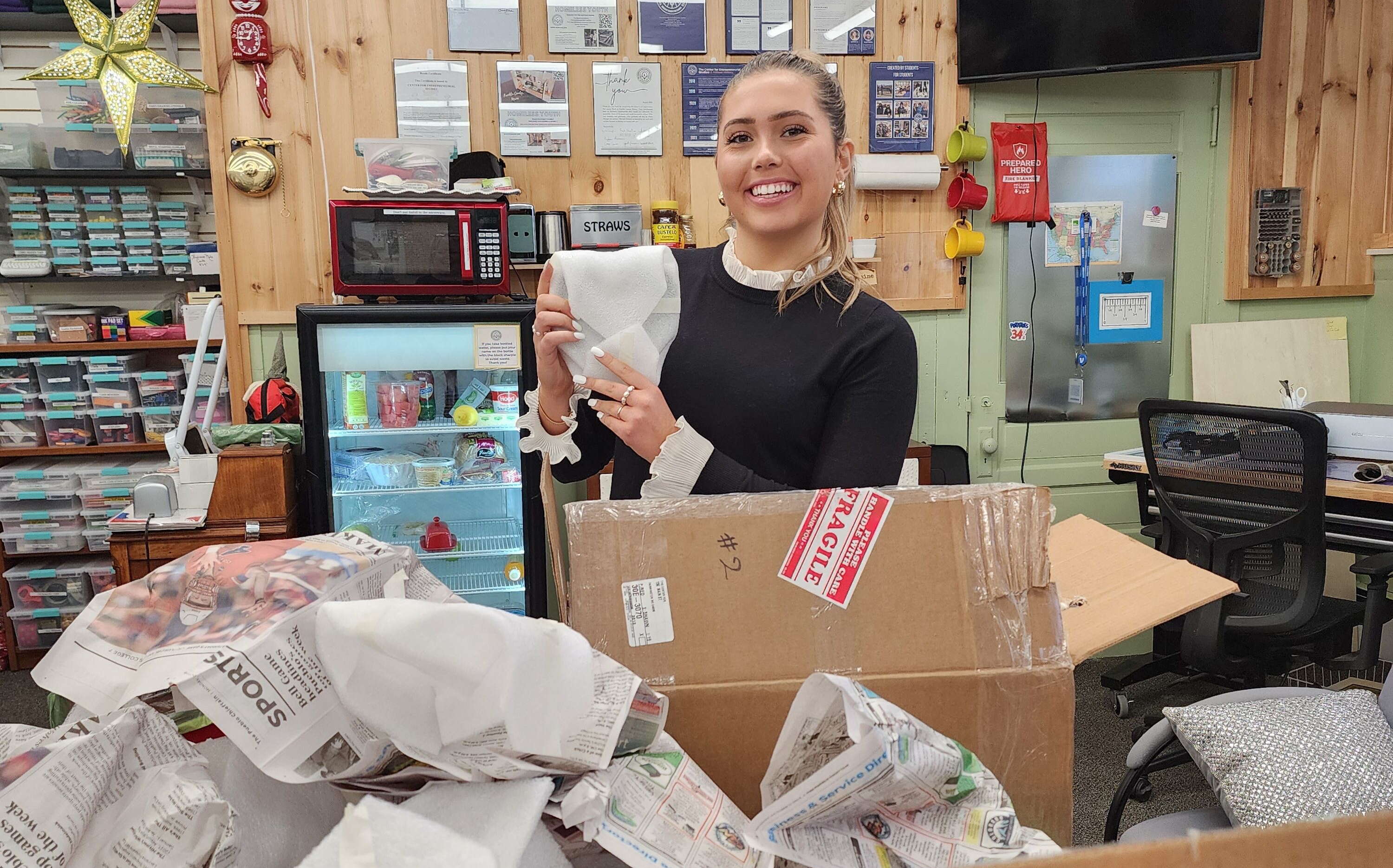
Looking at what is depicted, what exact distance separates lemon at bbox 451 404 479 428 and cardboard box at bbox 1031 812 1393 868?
2.82m

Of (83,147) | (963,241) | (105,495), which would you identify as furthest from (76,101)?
(963,241)

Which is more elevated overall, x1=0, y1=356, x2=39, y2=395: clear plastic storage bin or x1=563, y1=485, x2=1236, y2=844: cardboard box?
x1=0, y1=356, x2=39, y2=395: clear plastic storage bin

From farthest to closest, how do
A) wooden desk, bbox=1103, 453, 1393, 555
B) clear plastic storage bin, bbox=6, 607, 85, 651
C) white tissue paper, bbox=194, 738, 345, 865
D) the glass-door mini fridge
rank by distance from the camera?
clear plastic storage bin, bbox=6, 607, 85, 651
the glass-door mini fridge
wooden desk, bbox=1103, 453, 1393, 555
white tissue paper, bbox=194, 738, 345, 865

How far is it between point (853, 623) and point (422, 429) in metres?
2.30

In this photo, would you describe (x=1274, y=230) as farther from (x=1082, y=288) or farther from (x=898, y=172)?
(x=898, y=172)

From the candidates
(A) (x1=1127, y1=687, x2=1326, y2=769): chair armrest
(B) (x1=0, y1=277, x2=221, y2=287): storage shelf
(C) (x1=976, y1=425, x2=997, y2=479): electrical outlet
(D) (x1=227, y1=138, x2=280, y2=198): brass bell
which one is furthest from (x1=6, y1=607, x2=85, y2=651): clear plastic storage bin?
(A) (x1=1127, y1=687, x2=1326, y2=769): chair armrest

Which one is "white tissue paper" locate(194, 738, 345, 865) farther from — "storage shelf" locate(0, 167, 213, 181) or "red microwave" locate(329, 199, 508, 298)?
"storage shelf" locate(0, 167, 213, 181)

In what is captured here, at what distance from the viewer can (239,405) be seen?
3.35m

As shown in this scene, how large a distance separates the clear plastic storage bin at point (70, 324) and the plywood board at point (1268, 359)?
482cm

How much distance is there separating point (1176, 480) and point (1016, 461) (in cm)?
98

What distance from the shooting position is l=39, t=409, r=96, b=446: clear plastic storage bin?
3.80 meters

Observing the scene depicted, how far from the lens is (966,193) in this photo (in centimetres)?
352

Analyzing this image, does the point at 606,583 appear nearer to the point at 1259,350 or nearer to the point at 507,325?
the point at 507,325

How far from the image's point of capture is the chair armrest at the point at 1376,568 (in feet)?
8.37
